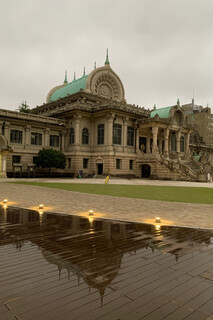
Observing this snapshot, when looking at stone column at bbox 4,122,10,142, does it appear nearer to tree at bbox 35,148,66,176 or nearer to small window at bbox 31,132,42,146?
small window at bbox 31,132,42,146

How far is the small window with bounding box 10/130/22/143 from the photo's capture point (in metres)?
45.3

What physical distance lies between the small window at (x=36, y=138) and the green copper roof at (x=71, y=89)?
15.5 m

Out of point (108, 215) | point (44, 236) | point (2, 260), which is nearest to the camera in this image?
point (2, 260)

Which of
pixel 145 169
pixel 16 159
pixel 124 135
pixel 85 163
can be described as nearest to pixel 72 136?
pixel 85 163

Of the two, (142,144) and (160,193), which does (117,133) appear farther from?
(160,193)

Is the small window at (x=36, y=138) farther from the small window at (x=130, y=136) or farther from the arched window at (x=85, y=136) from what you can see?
the small window at (x=130, y=136)

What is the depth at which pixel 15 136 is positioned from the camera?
150ft

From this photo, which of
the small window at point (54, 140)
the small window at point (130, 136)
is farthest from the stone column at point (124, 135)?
the small window at point (54, 140)

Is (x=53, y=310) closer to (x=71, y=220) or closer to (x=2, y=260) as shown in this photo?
(x=2, y=260)

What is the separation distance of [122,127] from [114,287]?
155 feet

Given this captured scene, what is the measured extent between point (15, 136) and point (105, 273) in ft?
147

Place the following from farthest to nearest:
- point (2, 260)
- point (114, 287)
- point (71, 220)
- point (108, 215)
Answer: point (108, 215)
point (71, 220)
point (2, 260)
point (114, 287)

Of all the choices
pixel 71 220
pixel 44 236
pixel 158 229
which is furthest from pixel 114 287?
pixel 71 220

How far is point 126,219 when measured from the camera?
33.4 ft
